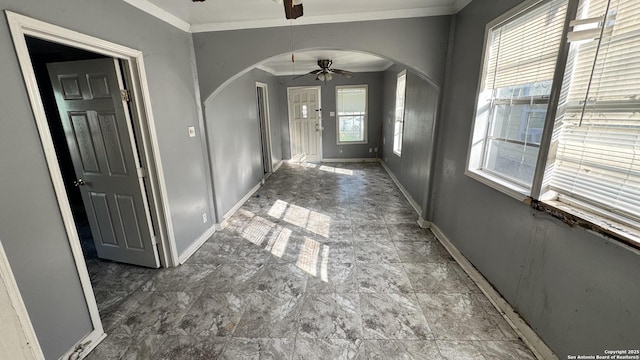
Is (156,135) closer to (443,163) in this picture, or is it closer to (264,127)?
(443,163)

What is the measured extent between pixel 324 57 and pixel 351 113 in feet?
7.96

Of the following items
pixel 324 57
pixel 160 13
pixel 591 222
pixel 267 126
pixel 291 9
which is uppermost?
pixel 324 57

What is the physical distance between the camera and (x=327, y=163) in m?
7.21

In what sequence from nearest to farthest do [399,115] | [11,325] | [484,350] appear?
[11,325], [484,350], [399,115]

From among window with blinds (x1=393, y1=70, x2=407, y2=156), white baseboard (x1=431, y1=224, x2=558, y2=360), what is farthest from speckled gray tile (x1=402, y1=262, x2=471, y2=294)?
window with blinds (x1=393, y1=70, x2=407, y2=156)

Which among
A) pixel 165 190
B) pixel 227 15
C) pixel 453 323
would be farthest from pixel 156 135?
pixel 453 323

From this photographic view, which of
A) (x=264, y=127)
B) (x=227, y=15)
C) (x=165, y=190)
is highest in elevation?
(x=227, y=15)

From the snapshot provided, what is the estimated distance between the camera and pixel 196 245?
2.92 metres

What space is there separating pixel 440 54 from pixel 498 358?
2.76 meters

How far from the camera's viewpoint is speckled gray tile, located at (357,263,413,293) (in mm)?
2223

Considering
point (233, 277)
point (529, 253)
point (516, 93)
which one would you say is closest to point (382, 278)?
point (529, 253)

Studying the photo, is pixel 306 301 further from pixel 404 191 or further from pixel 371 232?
pixel 404 191

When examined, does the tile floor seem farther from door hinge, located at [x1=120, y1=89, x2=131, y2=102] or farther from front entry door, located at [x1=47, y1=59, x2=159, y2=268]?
door hinge, located at [x1=120, y1=89, x2=131, y2=102]

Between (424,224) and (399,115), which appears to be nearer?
(424,224)
